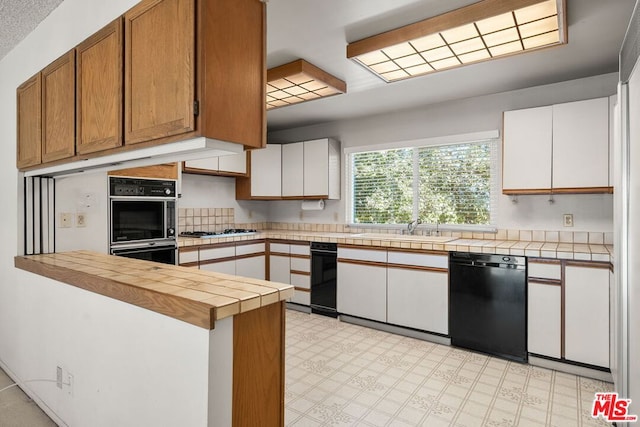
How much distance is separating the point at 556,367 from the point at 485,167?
6.29 ft

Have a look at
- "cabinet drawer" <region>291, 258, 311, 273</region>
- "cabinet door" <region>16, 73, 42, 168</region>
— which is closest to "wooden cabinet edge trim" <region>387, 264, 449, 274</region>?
"cabinet drawer" <region>291, 258, 311, 273</region>

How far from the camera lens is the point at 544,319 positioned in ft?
9.16

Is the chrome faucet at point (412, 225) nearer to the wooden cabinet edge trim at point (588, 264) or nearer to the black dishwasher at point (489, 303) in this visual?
the black dishwasher at point (489, 303)

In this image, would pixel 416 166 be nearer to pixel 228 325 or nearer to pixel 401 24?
pixel 401 24

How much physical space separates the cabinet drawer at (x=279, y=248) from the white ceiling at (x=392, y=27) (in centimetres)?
180

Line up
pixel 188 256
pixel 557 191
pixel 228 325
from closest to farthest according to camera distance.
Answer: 1. pixel 228 325
2. pixel 557 191
3. pixel 188 256

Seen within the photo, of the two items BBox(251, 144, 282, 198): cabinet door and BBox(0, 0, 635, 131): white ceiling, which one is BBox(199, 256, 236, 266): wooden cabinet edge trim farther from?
BBox(0, 0, 635, 131): white ceiling

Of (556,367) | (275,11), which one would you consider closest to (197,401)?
(275,11)

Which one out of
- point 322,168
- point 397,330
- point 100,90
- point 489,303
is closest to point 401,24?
point 100,90

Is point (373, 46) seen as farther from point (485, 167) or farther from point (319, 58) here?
point (485, 167)

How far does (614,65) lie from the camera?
2863 mm

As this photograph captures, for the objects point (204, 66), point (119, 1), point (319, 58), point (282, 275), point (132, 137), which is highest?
point (319, 58)

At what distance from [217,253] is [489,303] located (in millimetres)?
2817

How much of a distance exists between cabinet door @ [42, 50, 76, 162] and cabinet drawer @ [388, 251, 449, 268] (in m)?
2.77
